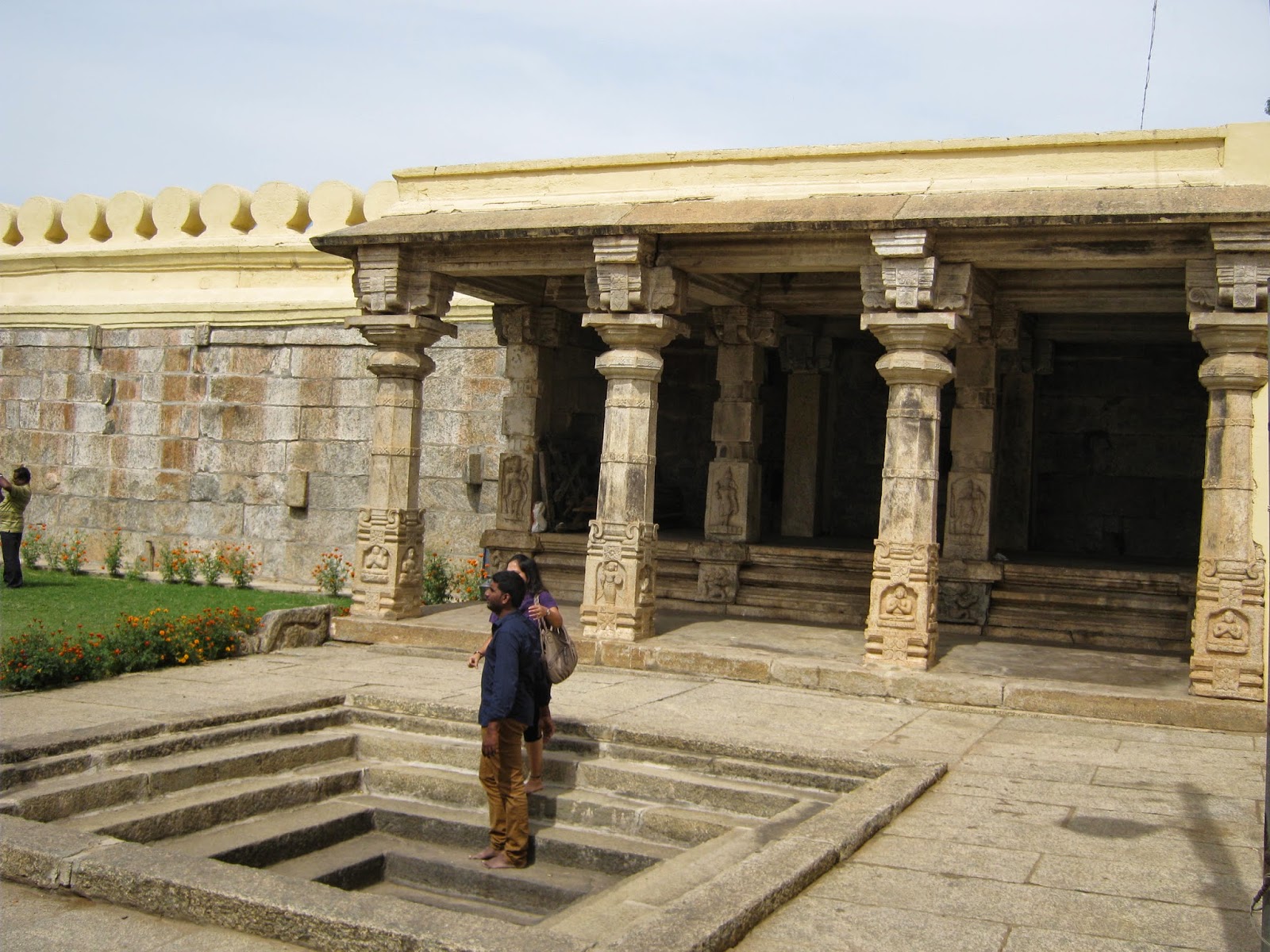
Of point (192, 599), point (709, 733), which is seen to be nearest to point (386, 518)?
point (192, 599)

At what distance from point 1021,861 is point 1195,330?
4527 mm

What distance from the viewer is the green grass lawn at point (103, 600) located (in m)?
10.9

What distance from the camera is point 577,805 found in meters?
7.07

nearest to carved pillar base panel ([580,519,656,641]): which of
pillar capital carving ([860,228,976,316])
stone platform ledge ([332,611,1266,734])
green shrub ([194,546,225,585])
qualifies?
stone platform ledge ([332,611,1266,734])

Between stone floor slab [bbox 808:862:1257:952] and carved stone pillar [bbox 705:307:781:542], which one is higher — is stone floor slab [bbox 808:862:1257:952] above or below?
below

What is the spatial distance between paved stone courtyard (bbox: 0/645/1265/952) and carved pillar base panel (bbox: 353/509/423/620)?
33.5 inches

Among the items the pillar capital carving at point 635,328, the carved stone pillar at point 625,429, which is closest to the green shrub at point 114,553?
the carved stone pillar at point 625,429

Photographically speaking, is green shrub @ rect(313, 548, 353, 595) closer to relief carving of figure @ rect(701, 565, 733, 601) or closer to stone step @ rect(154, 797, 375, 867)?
relief carving of figure @ rect(701, 565, 733, 601)

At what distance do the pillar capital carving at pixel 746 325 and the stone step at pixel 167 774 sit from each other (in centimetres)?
592

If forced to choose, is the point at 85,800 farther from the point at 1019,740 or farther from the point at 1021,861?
the point at 1019,740

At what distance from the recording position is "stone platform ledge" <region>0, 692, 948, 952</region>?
4.41 metres

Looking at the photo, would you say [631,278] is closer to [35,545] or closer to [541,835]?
[541,835]

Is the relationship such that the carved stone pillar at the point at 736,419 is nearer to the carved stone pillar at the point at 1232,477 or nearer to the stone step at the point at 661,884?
the carved stone pillar at the point at 1232,477

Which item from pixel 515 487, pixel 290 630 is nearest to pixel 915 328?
pixel 515 487
